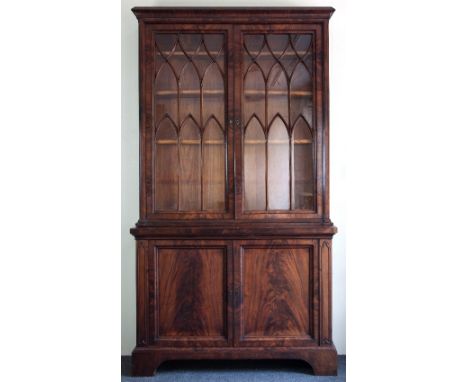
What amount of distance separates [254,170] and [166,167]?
0.43 metres

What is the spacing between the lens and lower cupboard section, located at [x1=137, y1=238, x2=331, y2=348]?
209 centimetres

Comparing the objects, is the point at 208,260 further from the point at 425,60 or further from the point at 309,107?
the point at 425,60

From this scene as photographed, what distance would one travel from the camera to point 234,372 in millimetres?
2162

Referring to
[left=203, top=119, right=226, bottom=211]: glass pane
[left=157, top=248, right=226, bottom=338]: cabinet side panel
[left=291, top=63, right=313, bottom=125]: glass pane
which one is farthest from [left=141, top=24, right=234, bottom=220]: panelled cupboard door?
[left=291, top=63, right=313, bottom=125]: glass pane

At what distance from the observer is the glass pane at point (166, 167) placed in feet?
7.02

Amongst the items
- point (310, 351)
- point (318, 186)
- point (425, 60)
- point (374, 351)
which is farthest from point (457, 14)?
point (310, 351)

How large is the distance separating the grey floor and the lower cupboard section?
0.17 metres

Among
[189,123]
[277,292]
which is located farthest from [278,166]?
[277,292]

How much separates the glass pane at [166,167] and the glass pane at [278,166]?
1.52 feet

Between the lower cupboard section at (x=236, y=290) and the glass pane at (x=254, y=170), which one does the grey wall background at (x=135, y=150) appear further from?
the glass pane at (x=254, y=170)

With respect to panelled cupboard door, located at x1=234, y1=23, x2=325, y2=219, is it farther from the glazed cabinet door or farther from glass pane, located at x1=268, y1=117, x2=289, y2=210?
the glazed cabinet door

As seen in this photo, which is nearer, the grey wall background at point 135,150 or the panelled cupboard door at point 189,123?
the panelled cupboard door at point 189,123

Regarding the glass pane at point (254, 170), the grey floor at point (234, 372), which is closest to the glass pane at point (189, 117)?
the glass pane at point (254, 170)

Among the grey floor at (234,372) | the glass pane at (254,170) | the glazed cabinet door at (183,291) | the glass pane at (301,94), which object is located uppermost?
the glass pane at (301,94)
